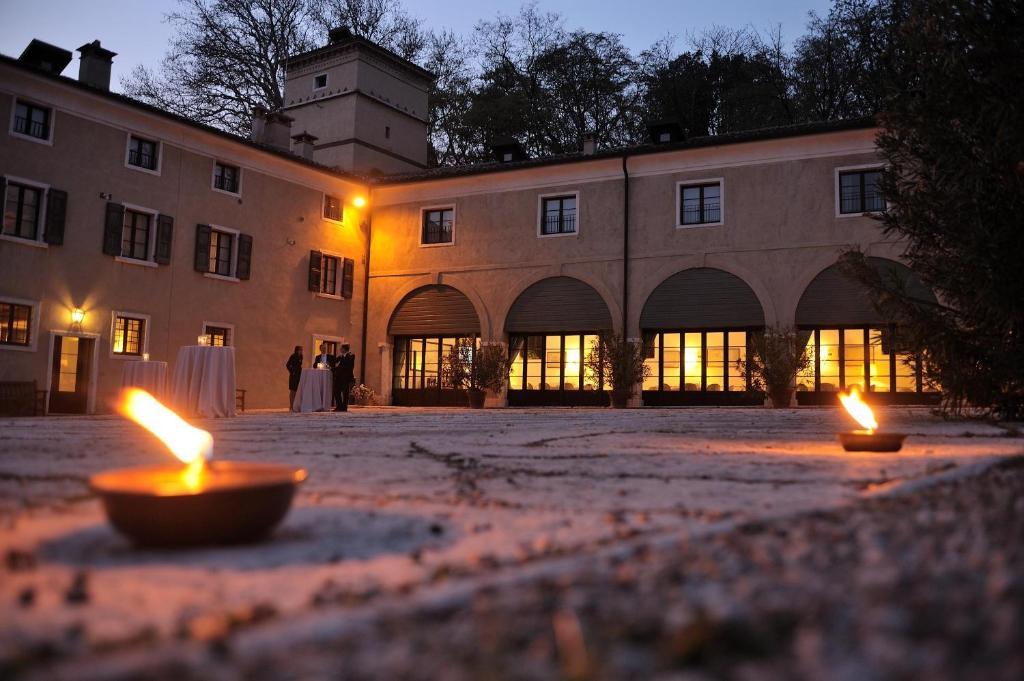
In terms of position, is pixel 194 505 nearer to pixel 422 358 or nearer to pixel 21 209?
pixel 21 209

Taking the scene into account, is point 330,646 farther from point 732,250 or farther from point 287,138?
point 287,138

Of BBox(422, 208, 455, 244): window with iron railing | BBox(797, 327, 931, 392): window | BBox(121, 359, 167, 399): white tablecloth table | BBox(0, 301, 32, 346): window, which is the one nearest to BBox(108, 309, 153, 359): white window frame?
BBox(0, 301, 32, 346): window

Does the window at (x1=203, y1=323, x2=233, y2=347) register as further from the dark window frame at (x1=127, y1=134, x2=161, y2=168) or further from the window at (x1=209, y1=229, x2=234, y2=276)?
the dark window frame at (x1=127, y1=134, x2=161, y2=168)

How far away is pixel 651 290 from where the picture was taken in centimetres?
2208

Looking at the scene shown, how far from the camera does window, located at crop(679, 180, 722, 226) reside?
71.6ft

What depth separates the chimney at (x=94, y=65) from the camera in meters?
20.3

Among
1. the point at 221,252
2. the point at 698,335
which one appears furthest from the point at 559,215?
the point at 221,252

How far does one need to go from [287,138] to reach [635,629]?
2554cm

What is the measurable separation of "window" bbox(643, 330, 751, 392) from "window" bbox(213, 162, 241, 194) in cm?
1179

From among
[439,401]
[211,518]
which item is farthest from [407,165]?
[211,518]

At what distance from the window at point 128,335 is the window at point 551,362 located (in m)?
9.61

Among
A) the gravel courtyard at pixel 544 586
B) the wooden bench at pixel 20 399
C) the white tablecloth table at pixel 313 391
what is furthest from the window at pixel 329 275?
the gravel courtyard at pixel 544 586

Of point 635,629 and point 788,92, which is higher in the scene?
point 788,92

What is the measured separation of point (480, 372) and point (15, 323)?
10568 millimetres
